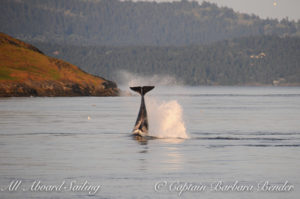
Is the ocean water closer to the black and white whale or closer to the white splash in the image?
the white splash

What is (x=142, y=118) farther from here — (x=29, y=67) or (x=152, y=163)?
(x=29, y=67)

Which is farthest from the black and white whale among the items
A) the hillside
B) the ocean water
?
the hillside

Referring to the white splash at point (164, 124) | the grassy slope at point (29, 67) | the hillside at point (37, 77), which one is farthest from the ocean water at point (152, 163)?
the grassy slope at point (29, 67)

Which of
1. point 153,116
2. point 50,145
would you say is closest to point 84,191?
point 50,145

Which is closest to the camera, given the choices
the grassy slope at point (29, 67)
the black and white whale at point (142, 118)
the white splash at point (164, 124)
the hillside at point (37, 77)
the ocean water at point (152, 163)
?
the ocean water at point (152, 163)

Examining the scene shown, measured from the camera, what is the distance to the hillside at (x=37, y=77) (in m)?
125

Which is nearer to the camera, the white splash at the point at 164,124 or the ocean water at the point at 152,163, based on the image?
the ocean water at the point at 152,163

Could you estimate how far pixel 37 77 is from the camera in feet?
419

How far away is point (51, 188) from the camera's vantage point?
21.7 meters

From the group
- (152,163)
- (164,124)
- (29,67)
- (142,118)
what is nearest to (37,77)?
(29,67)

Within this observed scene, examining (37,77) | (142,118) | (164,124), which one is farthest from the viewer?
(37,77)

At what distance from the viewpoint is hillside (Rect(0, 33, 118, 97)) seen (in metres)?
125

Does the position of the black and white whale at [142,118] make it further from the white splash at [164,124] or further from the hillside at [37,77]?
the hillside at [37,77]

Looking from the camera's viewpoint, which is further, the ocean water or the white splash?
the white splash
